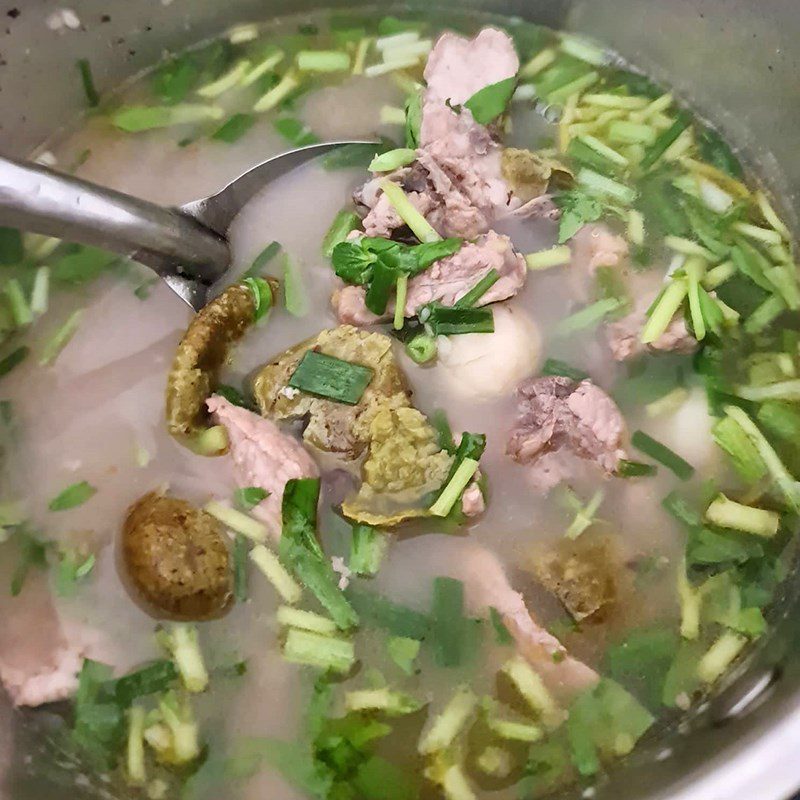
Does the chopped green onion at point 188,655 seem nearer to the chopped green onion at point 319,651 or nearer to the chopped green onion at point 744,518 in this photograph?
the chopped green onion at point 319,651

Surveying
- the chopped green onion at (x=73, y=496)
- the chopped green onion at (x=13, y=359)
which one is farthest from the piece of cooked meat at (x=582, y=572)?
the chopped green onion at (x=13, y=359)

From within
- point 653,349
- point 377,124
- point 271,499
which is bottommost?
point 271,499

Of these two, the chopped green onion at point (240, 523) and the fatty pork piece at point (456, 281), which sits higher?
the fatty pork piece at point (456, 281)

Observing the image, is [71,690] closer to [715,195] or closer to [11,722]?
[11,722]

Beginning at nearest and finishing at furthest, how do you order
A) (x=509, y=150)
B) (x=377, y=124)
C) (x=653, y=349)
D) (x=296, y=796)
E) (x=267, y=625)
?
(x=296, y=796)
(x=267, y=625)
(x=653, y=349)
(x=509, y=150)
(x=377, y=124)

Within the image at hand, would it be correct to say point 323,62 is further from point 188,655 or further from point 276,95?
point 188,655

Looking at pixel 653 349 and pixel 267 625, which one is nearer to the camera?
pixel 267 625

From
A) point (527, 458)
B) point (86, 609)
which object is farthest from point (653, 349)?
point (86, 609)
